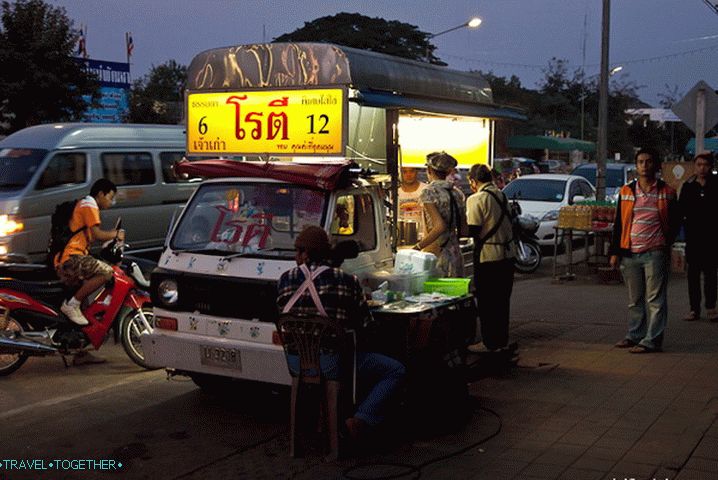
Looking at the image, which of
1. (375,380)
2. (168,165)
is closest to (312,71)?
(375,380)

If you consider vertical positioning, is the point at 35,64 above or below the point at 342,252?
above

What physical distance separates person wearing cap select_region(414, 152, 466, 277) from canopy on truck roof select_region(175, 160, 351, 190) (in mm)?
1216

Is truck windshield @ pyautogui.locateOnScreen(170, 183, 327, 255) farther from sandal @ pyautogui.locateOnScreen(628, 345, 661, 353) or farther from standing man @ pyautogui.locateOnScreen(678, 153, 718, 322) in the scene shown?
standing man @ pyautogui.locateOnScreen(678, 153, 718, 322)

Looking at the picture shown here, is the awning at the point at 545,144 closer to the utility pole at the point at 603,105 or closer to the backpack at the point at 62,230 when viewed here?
the utility pole at the point at 603,105

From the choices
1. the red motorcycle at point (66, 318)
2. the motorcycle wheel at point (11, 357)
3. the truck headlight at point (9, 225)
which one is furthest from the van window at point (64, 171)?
the motorcycle wheel at point (11, 357)

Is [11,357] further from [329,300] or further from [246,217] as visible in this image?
[329,300]

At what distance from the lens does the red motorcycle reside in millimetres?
8562

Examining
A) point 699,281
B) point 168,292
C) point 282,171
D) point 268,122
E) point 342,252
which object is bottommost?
point 699,281

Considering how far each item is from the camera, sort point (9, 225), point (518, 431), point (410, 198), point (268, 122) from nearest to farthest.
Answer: point (518, 431)
point (268, 122)
point (410, 198)
point (9, 225)

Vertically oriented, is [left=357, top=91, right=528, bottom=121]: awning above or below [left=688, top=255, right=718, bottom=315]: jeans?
above

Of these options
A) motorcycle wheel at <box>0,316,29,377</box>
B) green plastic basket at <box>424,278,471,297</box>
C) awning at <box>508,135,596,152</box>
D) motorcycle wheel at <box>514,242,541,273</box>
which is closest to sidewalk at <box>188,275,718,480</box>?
green plastic basket at <box>424,278,471,297</box>

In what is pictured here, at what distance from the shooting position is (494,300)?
27.9ft

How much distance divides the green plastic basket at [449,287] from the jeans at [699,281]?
445 cm

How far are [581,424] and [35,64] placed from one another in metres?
24.3
